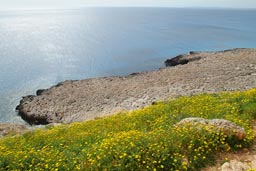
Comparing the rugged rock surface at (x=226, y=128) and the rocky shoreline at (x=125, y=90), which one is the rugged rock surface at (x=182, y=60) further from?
the rugged rock surface at (x=226, y=128)

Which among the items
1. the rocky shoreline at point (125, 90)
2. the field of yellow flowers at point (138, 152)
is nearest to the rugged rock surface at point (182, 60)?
the rocky shoreline at point (125, 90)

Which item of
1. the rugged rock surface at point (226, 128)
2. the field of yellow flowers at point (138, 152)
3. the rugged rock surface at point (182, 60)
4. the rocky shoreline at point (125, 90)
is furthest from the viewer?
the rugged rock surface at point (182, 60)

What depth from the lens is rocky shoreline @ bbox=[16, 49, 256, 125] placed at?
117 ft

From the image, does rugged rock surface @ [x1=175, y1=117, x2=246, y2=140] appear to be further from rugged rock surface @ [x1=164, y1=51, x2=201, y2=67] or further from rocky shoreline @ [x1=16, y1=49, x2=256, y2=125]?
rugged rock surface @ [x1=164, y1=51, x2=201, y2=67]

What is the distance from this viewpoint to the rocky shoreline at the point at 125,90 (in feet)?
117

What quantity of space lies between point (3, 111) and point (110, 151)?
35103 millimetres

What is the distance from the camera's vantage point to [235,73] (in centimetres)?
4347

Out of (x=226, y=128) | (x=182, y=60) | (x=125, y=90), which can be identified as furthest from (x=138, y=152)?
(x=182, y=60)

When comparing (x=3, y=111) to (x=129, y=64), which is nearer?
(x=3, y=111)

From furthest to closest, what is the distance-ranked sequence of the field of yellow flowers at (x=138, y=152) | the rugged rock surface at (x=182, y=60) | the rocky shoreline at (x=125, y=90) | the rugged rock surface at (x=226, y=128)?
the rugged rock surface at (x=182, y=60)
the rocky shoreline at (x=125, y=90)
the rugged rock surface at (x=226, y=128)
the field of yellow flowers at (x=138, y=152)

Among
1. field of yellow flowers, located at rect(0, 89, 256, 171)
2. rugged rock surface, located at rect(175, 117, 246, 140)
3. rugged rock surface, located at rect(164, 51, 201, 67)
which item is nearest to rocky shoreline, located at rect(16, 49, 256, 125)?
rugged rock surface, located at rect(164, 51, 201, 67)

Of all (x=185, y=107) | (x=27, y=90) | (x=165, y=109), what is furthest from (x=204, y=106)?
(x=27, y=90)

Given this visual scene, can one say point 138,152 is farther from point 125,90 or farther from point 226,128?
point 125,90

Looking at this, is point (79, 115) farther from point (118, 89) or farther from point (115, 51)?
point (115, 51)
